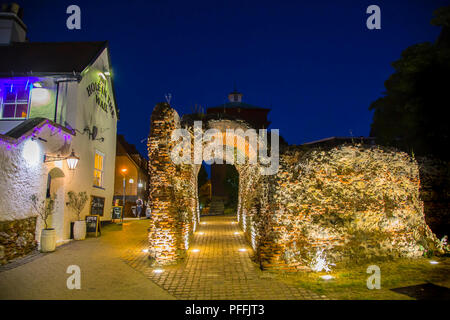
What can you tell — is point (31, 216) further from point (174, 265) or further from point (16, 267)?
point (174, 265)

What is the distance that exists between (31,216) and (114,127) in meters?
8.96

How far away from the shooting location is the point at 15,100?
452 inches

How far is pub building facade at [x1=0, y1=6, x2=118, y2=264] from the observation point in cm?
772

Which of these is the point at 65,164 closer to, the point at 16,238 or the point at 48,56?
the point at 16,238

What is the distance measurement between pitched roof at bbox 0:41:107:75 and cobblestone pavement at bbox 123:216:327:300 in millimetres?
8759

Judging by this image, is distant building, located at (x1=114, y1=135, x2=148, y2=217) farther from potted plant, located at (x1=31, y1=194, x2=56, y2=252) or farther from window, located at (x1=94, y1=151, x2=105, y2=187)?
potted plant, located at (x1=31, y1=194, x2=56, y2=252)

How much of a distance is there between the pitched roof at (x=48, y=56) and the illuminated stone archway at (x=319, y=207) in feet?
23.9

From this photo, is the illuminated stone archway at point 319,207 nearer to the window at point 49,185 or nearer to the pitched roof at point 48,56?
the window at point 49,185

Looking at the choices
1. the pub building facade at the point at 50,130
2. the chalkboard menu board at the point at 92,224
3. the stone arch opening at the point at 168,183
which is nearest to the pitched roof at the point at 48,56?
the pub building facade at the point at 50,130

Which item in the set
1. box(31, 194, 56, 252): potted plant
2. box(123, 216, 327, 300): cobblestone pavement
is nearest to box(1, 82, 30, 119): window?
box(31, 194, 56, 252): potted plant

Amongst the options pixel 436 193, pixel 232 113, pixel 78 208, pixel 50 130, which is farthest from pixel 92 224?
pixel 232 113

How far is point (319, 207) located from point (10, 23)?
17.4 m
